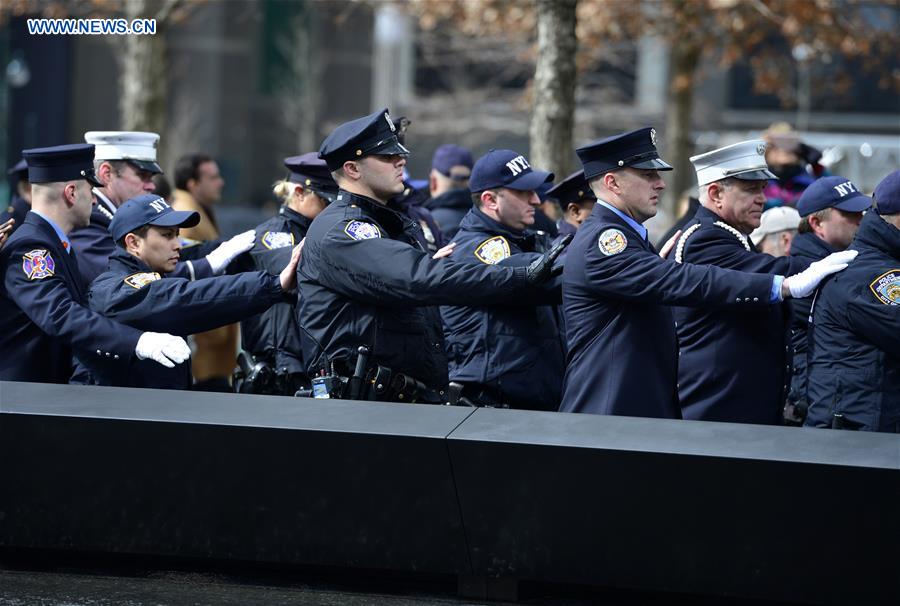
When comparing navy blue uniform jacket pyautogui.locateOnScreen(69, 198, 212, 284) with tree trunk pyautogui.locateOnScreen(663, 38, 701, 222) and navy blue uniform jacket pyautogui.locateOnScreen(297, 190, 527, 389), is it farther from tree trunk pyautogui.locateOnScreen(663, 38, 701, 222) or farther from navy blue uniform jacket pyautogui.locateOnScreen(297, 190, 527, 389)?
tree trunk pyautogui.locateOnScreen(663, 38, 701, 222)

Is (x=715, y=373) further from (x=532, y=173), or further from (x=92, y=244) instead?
(x=92, y=244)

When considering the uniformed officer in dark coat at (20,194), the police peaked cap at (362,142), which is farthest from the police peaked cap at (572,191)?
the uniformed officer in dark coat at (20,194)

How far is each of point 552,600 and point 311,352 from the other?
58.9 inches

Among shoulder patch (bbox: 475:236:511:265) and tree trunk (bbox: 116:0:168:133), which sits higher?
tree trunk (bbox: 116:0:168:133)

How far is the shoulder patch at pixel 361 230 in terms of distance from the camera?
573 centimetres

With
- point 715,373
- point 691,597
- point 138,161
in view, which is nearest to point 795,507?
point 691,597

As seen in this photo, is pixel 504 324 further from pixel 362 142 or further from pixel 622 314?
pixel 362 142

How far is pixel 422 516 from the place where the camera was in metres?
5.30

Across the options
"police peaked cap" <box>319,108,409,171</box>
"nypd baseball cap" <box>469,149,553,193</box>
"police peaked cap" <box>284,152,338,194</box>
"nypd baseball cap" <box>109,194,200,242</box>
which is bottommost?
"nypd baseball cap" <box>109,194,200,242</box>

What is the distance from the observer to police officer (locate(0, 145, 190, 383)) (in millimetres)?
6059

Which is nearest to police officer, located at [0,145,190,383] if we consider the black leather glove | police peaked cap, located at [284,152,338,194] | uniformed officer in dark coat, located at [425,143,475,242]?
police peaked cap, located at [284,152,338,194]

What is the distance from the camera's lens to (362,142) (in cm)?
590

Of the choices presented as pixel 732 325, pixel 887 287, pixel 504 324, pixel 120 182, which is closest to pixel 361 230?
pixel 504 324

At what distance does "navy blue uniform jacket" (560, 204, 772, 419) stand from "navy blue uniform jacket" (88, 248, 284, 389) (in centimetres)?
143
